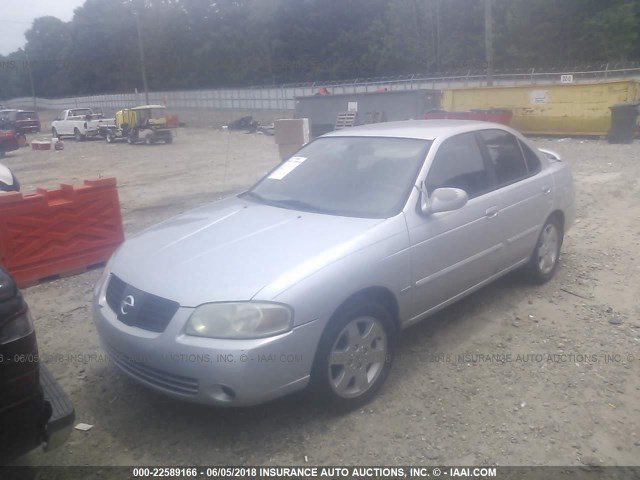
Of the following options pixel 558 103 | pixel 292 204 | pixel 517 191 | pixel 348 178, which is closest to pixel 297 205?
pixel 292 204

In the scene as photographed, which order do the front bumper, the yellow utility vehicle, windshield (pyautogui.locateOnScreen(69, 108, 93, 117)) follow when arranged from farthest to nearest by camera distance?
windshield (pyautogui.locateOnScreen(69, 108, 93, 117)) < the yellow utility vehicle < the front bumper

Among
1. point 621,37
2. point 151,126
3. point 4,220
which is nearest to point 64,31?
point 151,126

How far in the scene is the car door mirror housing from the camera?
13.4 feet

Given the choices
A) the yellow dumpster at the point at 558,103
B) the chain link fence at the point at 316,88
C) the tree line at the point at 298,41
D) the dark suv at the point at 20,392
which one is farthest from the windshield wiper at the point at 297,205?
the tree line at the point at 298,41

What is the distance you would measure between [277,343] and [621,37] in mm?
38815

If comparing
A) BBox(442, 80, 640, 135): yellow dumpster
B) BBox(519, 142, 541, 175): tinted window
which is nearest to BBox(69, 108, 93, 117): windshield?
BBox(442, 80, 640, 135): yellow dumpster

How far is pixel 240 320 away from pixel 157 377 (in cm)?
63

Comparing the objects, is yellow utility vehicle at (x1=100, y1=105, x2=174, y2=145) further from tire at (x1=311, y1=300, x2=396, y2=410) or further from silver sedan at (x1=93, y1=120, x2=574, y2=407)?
tire at (x1=311, y1=300, x2=396, y2=410)

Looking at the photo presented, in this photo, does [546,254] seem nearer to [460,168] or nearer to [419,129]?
[460,168]

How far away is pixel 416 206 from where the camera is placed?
412 cm

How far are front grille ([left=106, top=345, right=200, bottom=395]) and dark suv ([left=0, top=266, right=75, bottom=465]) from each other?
0.64 meters

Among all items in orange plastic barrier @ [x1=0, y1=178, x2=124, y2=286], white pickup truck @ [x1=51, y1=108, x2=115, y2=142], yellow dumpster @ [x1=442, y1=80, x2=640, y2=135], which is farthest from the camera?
white pickup truck @ [x1=51, y1=108, x2=115, y2=142]

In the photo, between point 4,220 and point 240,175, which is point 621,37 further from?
point 4,220

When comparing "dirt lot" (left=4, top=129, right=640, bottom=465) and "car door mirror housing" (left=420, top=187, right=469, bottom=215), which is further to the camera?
"car door mirror housing" (left=420, top=187, right=469, bottom=215)
